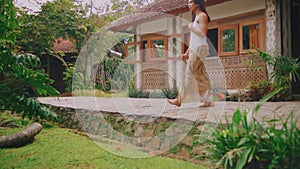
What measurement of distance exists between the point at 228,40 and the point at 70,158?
21.9 feet

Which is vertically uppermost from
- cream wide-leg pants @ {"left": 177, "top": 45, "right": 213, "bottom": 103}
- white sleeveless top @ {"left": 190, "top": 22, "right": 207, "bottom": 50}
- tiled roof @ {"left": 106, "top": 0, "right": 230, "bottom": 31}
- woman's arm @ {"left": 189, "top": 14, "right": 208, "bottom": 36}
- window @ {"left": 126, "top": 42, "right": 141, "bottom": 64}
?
tiled roof @ {"left": 106, "top": 0, "right": 230, "bottom": 31}

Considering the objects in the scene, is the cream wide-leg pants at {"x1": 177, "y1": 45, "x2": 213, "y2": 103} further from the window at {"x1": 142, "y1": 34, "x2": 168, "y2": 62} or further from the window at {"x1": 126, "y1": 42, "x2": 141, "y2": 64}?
the window at {"x1": 126, "y1": 42, "x2": 141, "y2": 64}

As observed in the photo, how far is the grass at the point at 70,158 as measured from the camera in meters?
3.68

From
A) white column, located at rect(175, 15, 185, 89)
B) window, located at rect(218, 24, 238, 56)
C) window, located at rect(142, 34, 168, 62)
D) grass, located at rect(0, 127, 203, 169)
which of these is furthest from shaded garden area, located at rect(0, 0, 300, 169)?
window, located at rect(142, 34, 168, 62)

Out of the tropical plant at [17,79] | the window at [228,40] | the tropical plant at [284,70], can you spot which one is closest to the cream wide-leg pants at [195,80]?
the tropical plant at [17,79]

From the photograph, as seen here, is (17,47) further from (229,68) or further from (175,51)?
(229,68)

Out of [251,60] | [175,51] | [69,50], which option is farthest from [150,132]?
[69,50]

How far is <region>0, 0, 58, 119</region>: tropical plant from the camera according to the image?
3281mm

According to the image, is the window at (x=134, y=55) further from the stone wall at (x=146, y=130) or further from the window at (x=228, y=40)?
the stone wall at (x=146, y=130)

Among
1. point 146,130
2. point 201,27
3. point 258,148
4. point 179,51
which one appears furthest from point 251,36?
point 258,148

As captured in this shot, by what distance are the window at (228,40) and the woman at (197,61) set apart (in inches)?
180

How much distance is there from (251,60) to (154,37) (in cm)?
489

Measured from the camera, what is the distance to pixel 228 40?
30.7ft

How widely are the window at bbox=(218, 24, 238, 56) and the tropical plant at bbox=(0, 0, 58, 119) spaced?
6.68 metres
